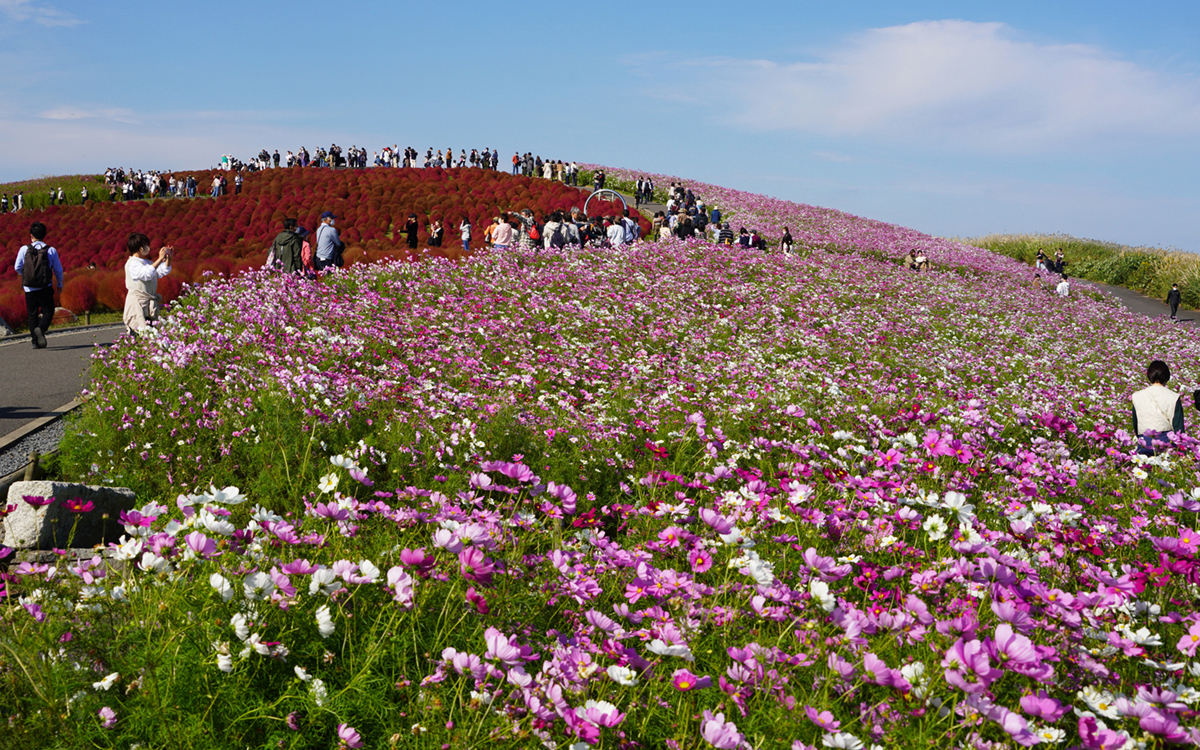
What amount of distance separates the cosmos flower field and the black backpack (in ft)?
7.69

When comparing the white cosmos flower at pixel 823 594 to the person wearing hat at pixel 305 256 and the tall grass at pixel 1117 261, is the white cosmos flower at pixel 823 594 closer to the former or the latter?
the person wearing hat at pixel 305 256

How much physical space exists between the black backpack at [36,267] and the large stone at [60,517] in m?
7.97

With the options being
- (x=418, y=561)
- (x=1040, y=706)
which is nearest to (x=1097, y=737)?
(x=1040, y=706)

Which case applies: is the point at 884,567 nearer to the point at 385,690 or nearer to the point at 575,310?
the point at 385,690

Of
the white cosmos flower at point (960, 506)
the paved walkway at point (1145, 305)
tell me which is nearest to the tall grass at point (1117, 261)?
the paved walkway at point (1145, 305)

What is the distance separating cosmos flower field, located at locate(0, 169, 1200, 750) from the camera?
2326 mm

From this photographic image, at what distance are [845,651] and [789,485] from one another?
5.64ft

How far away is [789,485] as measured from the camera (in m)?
4.31

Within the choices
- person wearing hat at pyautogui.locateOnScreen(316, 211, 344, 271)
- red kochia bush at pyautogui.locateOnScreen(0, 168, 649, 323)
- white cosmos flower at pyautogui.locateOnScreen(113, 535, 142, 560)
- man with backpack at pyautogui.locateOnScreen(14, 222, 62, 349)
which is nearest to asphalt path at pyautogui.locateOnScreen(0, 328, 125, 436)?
man with backpack at pyautogui.locateOnScreen(14, 222, 62, 349)

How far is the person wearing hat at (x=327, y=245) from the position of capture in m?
14.3

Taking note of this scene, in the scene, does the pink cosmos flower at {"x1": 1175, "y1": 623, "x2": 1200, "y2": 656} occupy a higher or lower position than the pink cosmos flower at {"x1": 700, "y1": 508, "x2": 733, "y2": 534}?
lower

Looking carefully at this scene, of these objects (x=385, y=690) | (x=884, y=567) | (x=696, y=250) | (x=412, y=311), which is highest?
(x=696, y=250)

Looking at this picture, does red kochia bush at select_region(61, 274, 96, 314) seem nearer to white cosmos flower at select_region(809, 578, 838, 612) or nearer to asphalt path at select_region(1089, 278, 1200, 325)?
white cosmos flower at select_region(809, 578, 838, 612)

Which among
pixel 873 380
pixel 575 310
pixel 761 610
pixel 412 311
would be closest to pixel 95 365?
pixel 412 311
